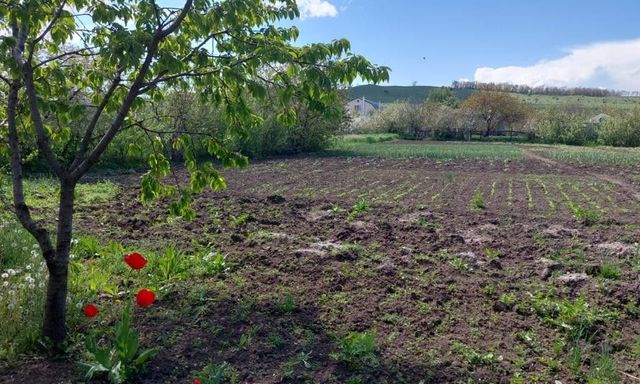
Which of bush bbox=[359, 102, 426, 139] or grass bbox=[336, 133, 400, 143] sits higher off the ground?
bush bbox=[359, 102, 426, 139]

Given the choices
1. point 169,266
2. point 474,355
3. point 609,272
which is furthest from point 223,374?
point 609,272

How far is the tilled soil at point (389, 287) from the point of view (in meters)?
3.97

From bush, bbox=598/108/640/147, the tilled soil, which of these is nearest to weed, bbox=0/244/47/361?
the tilled soil

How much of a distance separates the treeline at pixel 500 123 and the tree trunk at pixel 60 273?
185ft

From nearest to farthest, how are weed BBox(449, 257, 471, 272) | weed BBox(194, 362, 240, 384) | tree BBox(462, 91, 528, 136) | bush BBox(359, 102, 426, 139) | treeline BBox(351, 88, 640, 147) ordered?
weed BBox(194, 362, 240, 384) < weed BBox(449, 257, 471, 272) < treeline BBox(351, 88, 640, 147) < bush BBox(359, 102, 426, 139) < tree BBox(462, 91, 528, 136)

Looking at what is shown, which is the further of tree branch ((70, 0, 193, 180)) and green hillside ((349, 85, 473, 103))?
green hillside ((349, 85, 473, 103))

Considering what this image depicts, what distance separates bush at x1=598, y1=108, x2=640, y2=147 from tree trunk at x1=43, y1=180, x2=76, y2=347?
2357 inches

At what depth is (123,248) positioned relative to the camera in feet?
22.4

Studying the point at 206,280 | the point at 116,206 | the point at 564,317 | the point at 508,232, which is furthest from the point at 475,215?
the point at 116,206

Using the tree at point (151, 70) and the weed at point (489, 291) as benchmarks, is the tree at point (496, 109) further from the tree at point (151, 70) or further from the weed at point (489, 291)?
the tree at point (151, 70)

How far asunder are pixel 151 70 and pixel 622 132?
195 ft

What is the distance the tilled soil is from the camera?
13.0 feet

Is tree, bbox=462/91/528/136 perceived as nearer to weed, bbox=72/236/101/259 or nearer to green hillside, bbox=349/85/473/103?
green hillside, bbox=349/85/473/103

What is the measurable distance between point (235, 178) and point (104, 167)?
221 inches
